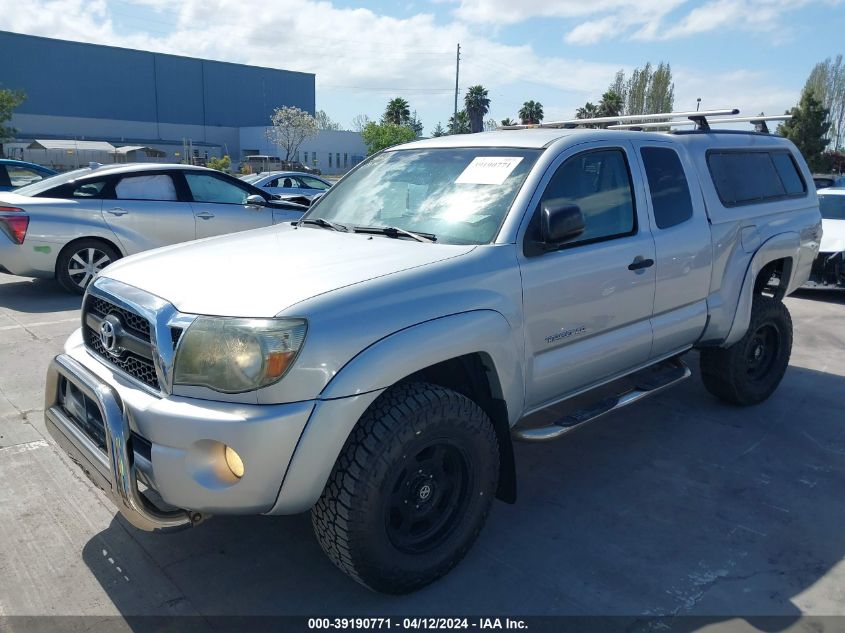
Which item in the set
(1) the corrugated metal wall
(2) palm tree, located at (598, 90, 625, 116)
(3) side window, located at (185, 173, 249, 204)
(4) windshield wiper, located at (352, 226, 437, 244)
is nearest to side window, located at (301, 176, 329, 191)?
(3) side window, located at (185, 173, 249, 204)

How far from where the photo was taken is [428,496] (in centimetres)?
283

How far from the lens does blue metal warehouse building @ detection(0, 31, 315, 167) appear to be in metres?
→ 71.2

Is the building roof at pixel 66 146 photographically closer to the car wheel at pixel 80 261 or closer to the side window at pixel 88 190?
the side window at pixel 88 190

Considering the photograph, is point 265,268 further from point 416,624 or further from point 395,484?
point 416,624

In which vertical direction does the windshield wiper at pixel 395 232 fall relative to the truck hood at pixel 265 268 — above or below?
above

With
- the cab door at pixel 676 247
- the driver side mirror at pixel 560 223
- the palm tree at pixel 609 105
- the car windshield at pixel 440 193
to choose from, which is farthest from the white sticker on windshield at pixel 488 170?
the palm tree at pixel 609 105

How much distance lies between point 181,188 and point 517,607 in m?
7.27

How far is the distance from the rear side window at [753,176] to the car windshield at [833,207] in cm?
552

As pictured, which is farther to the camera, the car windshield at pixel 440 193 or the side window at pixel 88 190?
the side window at pixel 88 190

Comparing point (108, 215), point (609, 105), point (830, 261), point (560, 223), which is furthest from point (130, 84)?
point (560, 223)

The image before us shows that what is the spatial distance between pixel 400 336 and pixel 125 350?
1139mm

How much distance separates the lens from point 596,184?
3.66 m

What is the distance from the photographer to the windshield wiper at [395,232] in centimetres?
316

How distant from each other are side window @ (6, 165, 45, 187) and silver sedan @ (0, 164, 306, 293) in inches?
160
